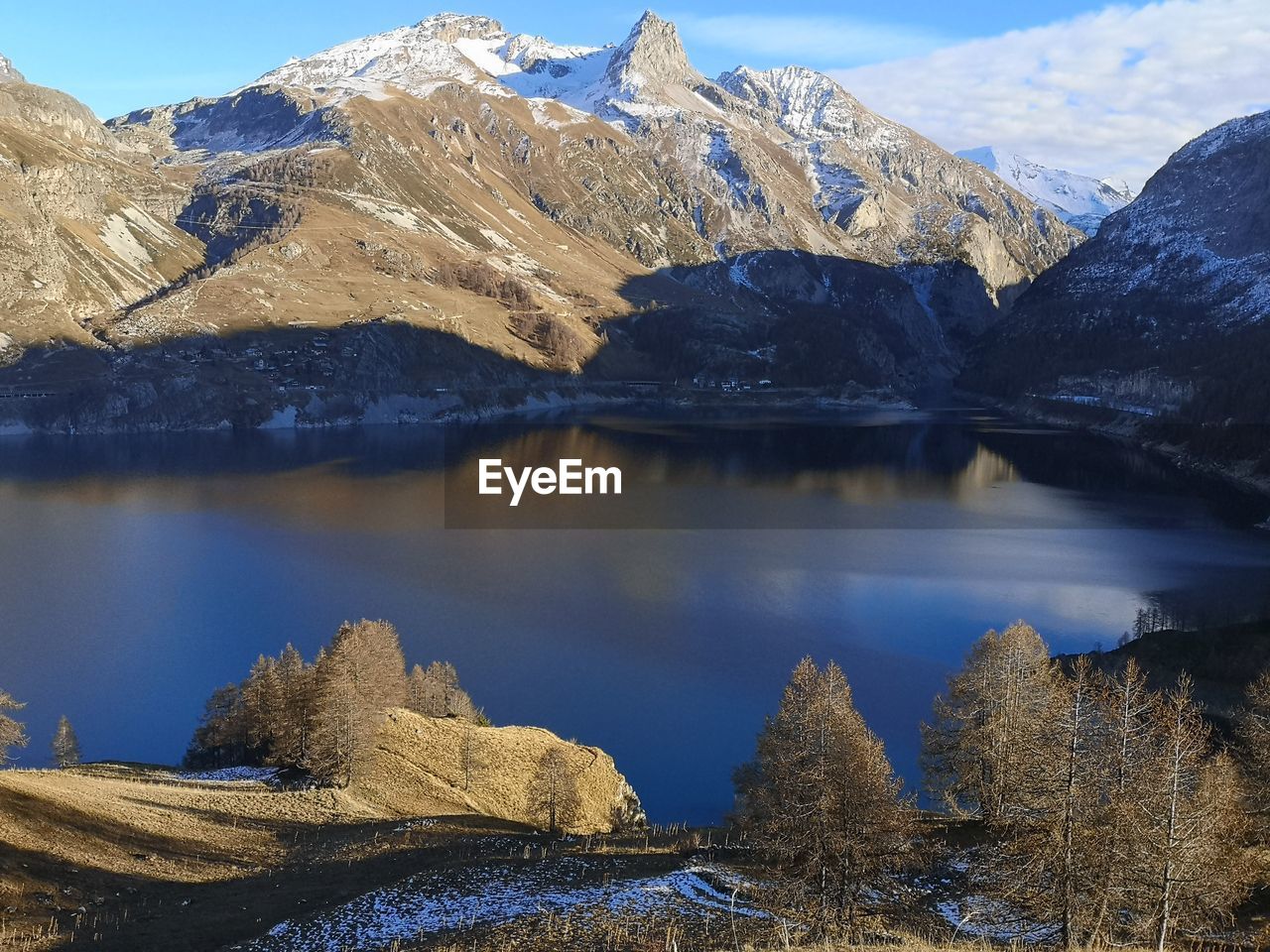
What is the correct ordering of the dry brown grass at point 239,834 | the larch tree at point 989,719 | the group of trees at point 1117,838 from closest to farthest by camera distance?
the group of trees at point 1117,838 → the dry brown grass at point 239,834 → the larch tree at point 989,719

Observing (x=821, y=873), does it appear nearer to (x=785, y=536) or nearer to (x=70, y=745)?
(x=70, y=745)

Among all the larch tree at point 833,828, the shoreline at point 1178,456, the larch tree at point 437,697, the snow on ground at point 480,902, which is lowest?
the larch tree at point 437,697

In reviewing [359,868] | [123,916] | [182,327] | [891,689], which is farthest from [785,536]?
[182,327]

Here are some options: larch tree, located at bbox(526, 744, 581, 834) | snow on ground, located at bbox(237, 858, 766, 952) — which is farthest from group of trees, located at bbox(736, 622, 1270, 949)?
larch tree, located at bbox(526, 744, 581, 834)

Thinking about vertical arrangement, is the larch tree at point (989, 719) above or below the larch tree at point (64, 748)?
above

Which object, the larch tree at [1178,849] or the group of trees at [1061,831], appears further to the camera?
the group of trees at [1061,831]

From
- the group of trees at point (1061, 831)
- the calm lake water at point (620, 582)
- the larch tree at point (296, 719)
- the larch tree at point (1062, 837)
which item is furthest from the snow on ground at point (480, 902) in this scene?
the calm lake water at point (620, 582)

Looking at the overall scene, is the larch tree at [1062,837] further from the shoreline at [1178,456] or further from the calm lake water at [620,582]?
the shoreline at [1178,456]
